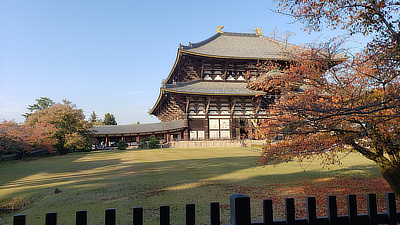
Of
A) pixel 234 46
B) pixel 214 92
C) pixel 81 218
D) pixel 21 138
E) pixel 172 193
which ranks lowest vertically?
pixel 172 193

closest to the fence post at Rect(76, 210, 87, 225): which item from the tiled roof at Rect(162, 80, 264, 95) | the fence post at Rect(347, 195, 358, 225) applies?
the fence post at Rect(347, 195, 358, 225)

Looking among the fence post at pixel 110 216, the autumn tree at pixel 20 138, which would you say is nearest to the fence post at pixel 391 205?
the fence post at pixel 110 216

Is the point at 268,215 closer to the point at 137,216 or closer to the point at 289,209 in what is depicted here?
the point at 289,209

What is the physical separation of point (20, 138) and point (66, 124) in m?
7.50

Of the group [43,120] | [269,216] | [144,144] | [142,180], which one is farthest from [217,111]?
[269,216]

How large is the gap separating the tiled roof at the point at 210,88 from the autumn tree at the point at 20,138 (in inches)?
464

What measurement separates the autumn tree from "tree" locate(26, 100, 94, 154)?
64.6 inches

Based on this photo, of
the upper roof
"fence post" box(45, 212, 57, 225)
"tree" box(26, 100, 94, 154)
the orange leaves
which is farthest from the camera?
the upper roof

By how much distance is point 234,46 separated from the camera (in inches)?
1387

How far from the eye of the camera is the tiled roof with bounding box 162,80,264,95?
90.9 feet

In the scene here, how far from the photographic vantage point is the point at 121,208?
5.25 metres

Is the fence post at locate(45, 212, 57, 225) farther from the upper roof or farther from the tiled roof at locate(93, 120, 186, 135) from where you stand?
the tiled roof at locate(93, 120, 186, 135)

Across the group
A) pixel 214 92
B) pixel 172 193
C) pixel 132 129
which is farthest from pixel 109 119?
pixel 172 193

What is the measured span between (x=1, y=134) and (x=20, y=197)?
1441cm
